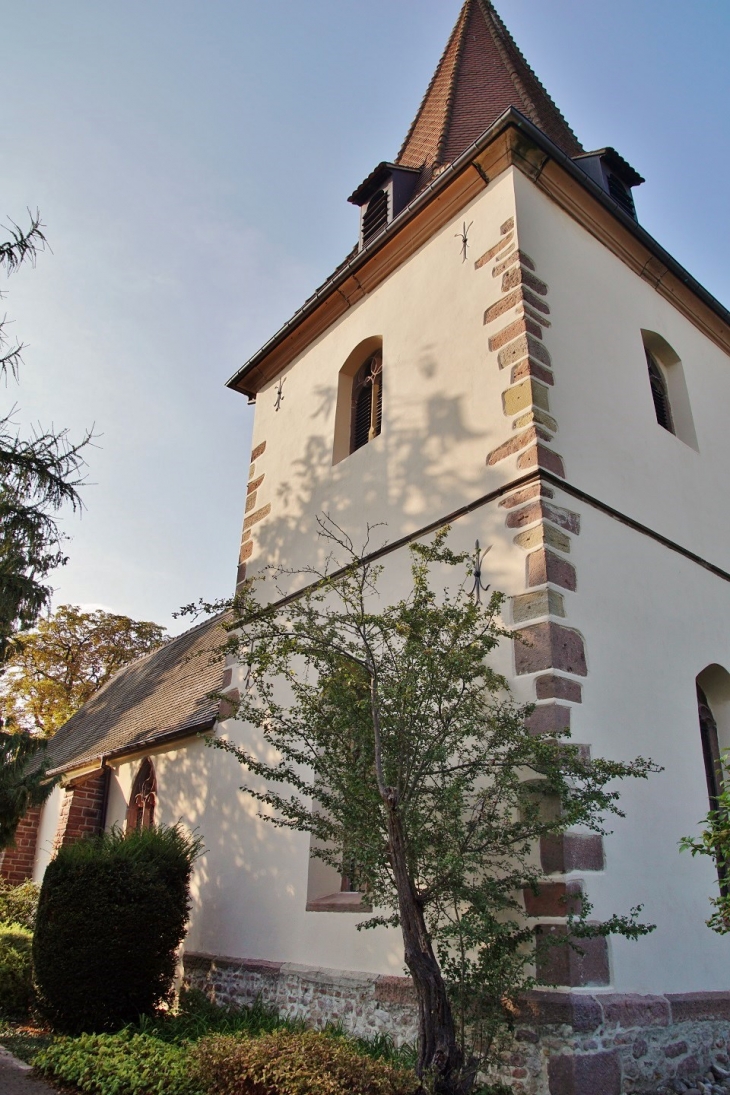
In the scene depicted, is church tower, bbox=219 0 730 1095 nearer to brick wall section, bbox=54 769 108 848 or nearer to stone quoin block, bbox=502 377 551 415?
stone quoin block, bbox=502 377 551 415

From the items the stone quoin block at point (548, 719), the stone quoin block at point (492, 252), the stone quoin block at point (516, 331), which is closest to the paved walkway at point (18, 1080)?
the stone quoin block at point (548, 719)

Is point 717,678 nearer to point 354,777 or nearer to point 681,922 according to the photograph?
point 681,922

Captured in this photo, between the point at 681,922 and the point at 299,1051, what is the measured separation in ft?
9.40

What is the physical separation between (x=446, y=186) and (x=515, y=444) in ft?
12.1

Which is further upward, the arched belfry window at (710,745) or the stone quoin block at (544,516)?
the stone quoin block at (544,516)

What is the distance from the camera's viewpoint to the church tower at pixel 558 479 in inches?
212

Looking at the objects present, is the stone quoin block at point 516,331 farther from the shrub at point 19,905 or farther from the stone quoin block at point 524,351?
the shrub at point 19,905

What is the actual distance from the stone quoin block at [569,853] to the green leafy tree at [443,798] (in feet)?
0.37

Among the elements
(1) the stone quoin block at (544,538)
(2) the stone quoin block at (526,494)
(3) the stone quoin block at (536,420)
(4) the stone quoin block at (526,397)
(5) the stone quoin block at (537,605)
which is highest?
(4) the stone quoin block at (526,397)

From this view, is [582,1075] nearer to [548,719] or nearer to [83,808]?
[548,719]

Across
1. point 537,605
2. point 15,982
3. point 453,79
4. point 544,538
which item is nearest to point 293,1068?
point 537,605

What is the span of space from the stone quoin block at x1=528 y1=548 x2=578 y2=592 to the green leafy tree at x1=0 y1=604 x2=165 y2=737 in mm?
19384

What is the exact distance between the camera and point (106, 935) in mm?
7324

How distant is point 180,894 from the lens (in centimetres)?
800
